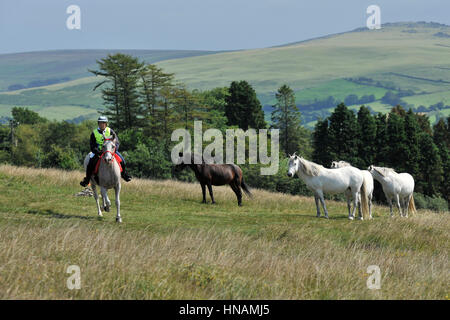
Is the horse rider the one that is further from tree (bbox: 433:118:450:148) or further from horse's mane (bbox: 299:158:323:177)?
tree (bbox: 433:118:450:148)

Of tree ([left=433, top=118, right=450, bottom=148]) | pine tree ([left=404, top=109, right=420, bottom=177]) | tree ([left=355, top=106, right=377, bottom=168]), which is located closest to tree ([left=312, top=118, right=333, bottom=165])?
tree ([left=355, top=106, right=377, bottom=168])

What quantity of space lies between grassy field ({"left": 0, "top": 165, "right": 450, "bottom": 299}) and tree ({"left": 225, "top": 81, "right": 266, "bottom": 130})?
63.9m

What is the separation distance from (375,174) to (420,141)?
5579 centimetres

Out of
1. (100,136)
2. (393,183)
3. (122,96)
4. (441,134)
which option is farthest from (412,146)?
(100,136)

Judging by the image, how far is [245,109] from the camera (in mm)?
87188

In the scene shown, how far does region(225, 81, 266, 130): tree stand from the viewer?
86.1 metres

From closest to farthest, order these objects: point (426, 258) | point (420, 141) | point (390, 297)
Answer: point (390, 297), point (426, 258), point (420, 141)

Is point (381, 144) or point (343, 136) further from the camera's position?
point (343, 136)

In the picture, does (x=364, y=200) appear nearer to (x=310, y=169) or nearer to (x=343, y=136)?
(x=310, y=169)

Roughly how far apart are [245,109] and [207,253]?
7601 centimetres

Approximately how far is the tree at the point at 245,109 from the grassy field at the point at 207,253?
210 feet
